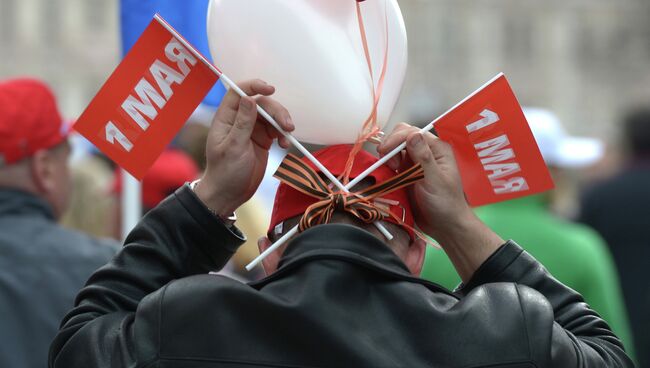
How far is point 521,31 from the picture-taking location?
5253 centimetres

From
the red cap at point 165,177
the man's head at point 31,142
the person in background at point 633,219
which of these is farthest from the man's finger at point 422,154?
the person in background at point 633,219

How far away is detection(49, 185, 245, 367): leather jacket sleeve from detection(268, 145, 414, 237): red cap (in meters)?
0.13

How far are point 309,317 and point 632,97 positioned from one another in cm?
4945

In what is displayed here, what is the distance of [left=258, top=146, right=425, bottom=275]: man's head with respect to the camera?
8.13ft

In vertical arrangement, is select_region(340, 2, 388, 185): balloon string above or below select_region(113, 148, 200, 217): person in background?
above

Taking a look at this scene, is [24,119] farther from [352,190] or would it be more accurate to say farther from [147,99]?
[352,190]

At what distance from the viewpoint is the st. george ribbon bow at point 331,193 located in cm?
240

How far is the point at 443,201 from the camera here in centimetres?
249

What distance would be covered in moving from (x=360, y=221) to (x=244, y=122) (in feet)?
0.99

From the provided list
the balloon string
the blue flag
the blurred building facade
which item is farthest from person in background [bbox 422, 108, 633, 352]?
the blurred building facade

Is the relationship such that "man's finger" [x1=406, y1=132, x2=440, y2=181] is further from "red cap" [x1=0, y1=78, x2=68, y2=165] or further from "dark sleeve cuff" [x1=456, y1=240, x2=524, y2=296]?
"red cap" [x1=0, y1=78, x2=68, y2=165]

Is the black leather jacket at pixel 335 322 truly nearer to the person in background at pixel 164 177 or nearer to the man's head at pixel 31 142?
the man's head at pixel 31 142

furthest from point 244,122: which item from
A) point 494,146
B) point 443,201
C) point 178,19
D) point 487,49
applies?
point 487,49

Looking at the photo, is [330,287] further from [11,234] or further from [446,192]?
[11,234]
